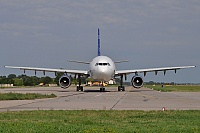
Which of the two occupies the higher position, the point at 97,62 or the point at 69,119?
the point at 97,62

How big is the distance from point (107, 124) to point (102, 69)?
34299mm

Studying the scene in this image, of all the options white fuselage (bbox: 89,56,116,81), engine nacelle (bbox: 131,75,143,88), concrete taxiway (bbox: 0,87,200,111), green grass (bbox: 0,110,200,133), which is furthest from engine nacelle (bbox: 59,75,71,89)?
green grass (bbox: 0,110,200,133)

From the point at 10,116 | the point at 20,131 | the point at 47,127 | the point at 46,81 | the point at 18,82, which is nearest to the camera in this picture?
the point at 20,131

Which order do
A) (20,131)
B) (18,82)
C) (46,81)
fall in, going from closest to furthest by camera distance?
(20,131) < (18,82) < (46,81)

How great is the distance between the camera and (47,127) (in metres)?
12.1

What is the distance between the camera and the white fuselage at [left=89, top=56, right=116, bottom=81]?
1891 inches

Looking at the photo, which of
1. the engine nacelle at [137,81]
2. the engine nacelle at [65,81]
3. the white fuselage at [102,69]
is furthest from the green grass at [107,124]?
the engine nacelle at [137,81]

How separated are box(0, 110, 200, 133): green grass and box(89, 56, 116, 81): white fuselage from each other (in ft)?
99.2

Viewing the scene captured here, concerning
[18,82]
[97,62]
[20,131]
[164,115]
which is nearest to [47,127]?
[20,131]

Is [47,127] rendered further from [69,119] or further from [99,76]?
[99,76]

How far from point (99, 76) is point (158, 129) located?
37.0 metres

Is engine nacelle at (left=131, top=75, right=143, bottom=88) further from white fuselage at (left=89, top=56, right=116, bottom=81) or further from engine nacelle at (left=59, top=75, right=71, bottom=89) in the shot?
engine nacelle at (left=59, top=75, right=71, bottom=89)

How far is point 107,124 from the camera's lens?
1348cm

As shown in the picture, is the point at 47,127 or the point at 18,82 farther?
the point at 18,82
